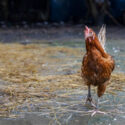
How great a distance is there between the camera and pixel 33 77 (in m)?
5.95

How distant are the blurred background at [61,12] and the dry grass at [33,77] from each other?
16.2 ft

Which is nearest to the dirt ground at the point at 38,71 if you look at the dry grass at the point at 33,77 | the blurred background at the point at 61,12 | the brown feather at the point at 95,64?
the dry grass at the point at 33,77

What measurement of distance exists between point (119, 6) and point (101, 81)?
9.88 metres

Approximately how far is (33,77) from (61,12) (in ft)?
29.3

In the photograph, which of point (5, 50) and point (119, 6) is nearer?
point (5, 50)

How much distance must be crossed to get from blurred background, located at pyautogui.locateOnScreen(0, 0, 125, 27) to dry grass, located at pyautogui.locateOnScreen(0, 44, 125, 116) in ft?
16.2

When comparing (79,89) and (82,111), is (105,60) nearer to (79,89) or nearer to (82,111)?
(82,111)

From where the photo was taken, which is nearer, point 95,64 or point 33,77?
point 95,64

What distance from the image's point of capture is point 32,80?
577 centimetres

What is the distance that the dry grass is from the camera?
486 cm

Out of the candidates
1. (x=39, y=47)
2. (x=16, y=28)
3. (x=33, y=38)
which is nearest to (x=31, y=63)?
(x=39, y=47)

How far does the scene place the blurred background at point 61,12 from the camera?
13.3 meters

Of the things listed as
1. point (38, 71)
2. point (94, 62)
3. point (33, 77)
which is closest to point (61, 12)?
point (38, 71)

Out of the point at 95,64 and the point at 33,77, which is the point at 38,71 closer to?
the point at 33,77
